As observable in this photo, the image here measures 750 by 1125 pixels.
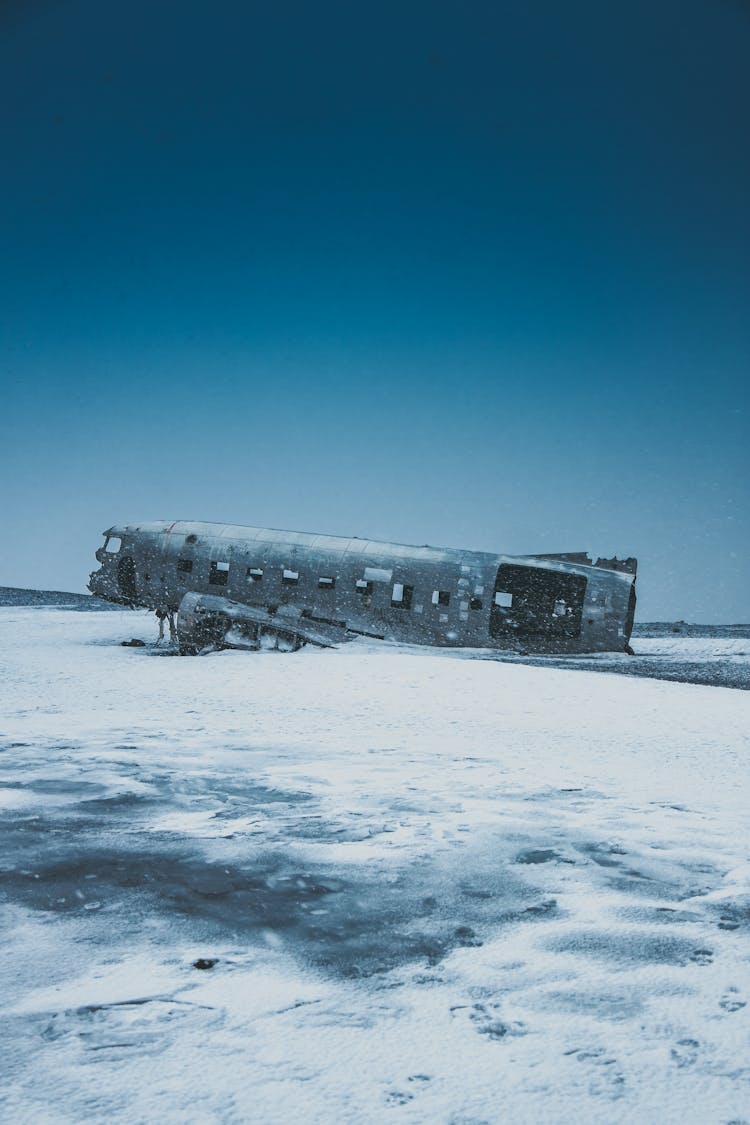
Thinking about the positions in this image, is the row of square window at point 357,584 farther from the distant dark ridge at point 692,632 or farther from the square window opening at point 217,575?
the distant dark ridge at point 692,632

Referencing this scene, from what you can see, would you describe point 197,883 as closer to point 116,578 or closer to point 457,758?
point 457,758

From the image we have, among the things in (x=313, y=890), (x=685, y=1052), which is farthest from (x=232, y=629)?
(x=685, y=1052)

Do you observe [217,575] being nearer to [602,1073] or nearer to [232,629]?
[232,629]

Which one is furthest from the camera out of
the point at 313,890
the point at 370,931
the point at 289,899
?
the point at 313,890

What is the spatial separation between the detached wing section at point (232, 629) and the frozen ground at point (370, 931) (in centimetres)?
1176

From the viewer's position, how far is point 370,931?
359 centimetres

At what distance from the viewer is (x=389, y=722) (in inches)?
399

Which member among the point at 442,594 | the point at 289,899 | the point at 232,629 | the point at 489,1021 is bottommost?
the point at 289,899

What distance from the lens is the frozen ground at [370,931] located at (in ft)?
7.93

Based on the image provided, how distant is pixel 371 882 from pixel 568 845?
1617 mm

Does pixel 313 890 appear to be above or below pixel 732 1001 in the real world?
below

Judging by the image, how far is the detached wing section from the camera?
2027 cm

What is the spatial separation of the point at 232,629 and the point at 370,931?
1758 centimetres

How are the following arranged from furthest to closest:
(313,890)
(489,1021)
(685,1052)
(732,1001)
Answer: (313,890) → (732,1001) → (489,1021) → (685,1052)
